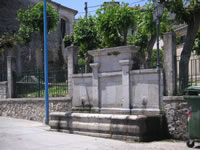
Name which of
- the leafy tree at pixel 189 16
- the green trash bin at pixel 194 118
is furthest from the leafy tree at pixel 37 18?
the green trash bin at pixel 194 118

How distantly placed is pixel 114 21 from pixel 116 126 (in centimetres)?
951

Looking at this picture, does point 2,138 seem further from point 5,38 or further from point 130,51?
point 5,38

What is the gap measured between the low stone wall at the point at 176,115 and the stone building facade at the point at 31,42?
19.0 meters

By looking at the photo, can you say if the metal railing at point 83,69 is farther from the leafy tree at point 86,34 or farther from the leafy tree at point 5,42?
the leafy tree at point 5,42

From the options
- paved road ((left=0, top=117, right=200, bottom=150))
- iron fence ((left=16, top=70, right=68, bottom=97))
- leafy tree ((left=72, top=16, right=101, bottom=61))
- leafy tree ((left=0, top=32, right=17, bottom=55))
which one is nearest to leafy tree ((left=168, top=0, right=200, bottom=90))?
paved road ((left=0, top=117, right=200, bottom=150))

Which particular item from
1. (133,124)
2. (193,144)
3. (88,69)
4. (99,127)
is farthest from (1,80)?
(193,144)

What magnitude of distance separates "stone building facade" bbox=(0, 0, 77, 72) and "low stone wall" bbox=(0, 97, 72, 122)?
10265mm

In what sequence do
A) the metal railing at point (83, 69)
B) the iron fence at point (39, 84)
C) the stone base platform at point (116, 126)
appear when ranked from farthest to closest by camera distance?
the iron fence at point (39, 84), the metal railing at point (83, 69), the stone base platform at point (116, 126)

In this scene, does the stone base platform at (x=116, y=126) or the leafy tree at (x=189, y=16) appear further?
the leafy tree at (x=189, y=16)

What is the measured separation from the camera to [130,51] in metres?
9.66

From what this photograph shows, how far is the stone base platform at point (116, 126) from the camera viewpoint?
26.5 feet

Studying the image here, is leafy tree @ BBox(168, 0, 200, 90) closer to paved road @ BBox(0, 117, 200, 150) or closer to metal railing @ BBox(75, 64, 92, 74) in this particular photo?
metal railing @ BBox(75, 64, 92, 74)

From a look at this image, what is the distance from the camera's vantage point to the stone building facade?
1054 inches

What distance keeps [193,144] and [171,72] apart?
2628 mm
